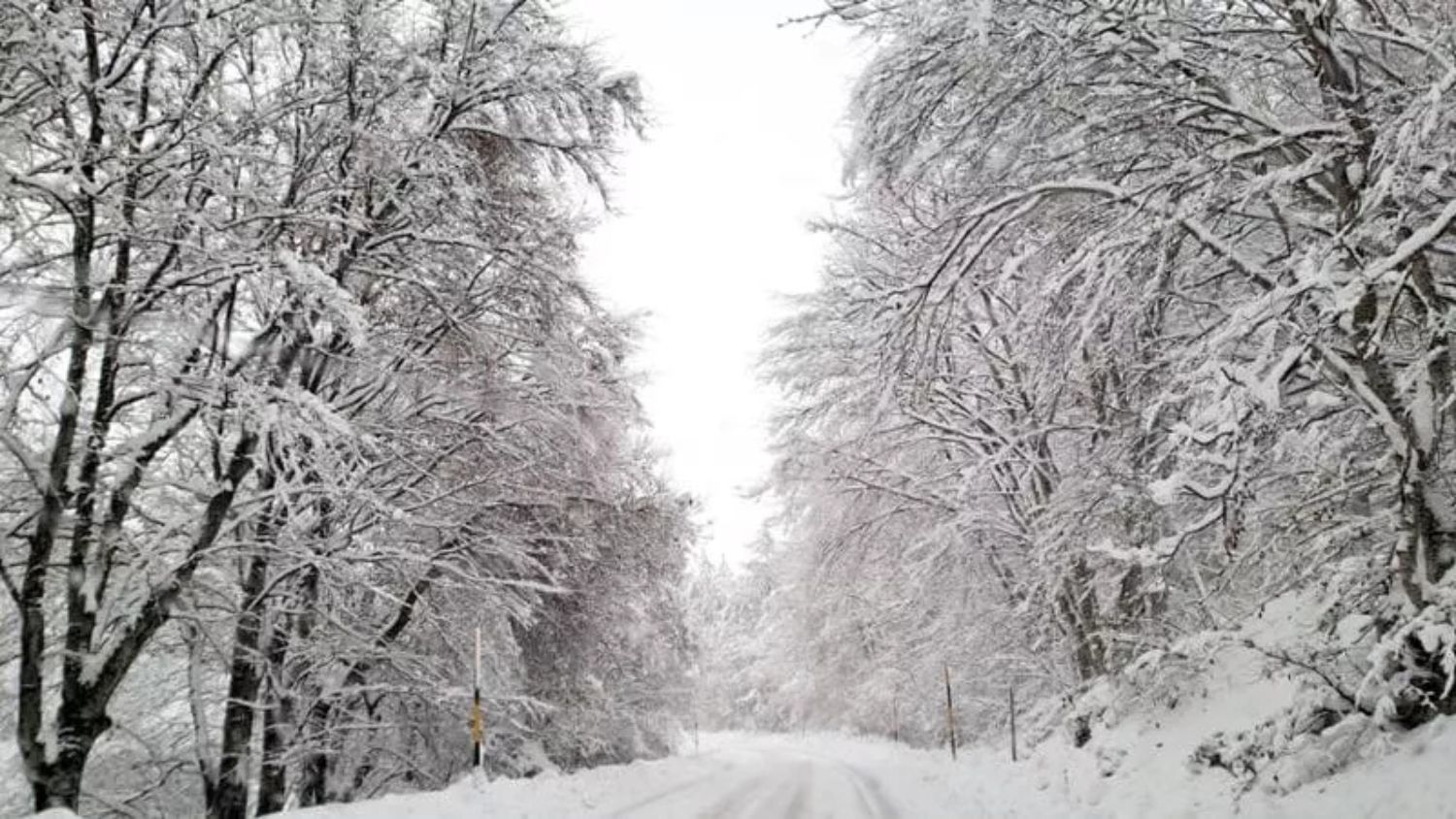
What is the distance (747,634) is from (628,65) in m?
62.3

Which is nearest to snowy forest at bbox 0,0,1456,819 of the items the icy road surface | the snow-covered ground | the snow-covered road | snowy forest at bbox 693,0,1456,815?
snowy forest at bbox 693,0,1456,815

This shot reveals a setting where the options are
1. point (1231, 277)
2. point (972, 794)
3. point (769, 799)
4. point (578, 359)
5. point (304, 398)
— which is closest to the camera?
point (304, 398)

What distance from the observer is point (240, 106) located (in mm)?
7305

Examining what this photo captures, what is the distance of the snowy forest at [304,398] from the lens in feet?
21.2

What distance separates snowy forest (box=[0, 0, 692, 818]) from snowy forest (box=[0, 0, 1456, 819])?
0.19 ft

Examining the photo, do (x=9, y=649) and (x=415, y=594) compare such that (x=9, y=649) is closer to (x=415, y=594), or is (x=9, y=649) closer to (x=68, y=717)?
(x=68, y=717)

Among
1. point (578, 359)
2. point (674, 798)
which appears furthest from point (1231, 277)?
point (674, 798)

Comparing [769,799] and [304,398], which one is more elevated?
[304,398]

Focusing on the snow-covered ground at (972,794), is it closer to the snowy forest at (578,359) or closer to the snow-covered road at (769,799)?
the snow-covered road at (769,799)

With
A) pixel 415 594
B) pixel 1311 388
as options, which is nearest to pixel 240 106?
pixel 415 594

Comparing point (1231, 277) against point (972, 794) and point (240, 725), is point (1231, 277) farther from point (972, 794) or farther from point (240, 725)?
point (240, 725)

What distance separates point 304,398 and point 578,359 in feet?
14.5

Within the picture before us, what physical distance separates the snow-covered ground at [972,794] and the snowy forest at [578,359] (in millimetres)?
305

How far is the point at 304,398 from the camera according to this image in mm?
6488
